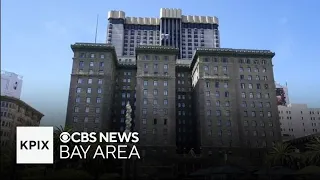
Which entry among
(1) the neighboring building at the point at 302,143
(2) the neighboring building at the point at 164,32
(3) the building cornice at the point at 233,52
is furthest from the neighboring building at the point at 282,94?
(1) the neighboring building at the point at 302,143

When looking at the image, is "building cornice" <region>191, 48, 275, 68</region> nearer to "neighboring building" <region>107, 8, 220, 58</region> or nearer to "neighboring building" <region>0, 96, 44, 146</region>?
"neighboring building" <region>0, 96, 44, 146</region>

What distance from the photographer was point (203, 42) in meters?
188

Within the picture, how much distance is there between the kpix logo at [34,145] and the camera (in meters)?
49.0

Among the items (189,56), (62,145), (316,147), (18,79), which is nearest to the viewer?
(62,145)

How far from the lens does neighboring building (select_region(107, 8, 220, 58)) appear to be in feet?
596

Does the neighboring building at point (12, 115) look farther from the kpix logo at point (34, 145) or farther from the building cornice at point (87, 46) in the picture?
the kpix logo at point (34, 145)

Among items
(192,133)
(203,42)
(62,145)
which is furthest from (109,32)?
(62,145)

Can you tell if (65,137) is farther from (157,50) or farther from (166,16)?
(166,16)

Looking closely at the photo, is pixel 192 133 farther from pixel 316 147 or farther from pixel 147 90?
pixel 316 147

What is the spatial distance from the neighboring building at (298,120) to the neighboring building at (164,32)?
2266 inches

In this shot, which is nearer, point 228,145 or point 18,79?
point 228,145

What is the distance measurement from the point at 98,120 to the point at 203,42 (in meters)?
109

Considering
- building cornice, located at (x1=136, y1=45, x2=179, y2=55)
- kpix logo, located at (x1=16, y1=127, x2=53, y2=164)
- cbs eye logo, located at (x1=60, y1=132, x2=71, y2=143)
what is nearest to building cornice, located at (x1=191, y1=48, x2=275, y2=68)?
building cornice, located at (x1=136, y1=45, x2=179, y2=55)

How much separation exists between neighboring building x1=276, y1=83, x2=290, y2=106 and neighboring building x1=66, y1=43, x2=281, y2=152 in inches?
3171
